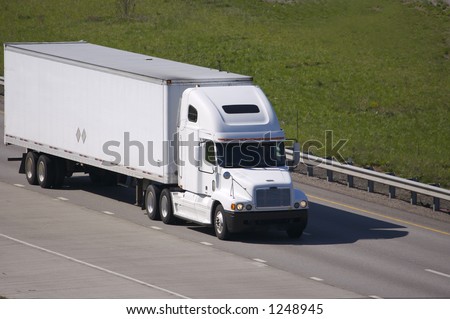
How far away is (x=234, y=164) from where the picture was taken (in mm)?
27281

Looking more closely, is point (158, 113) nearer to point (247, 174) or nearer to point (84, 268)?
point (247, 174)

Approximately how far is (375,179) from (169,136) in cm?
690

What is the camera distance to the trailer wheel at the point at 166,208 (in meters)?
28.5

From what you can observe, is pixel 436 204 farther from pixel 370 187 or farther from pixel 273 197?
pixel 273 197

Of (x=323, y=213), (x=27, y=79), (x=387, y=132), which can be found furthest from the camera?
(x=387, y=132)

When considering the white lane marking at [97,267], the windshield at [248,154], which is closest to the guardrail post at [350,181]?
the windshield at [248,154]

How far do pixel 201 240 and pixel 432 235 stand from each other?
222 inches

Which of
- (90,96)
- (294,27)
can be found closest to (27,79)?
(90,96)

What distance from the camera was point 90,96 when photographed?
3114cm

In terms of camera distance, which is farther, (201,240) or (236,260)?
(201,240)

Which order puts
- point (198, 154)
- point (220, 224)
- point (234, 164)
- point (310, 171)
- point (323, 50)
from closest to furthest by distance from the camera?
point (220, 224) → point (234, 164) → point (198, 154) → point (310, 171) → point (323, 50)

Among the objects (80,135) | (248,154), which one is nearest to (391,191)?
(248,154)

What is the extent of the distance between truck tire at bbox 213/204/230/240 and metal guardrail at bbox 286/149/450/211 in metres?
6.53

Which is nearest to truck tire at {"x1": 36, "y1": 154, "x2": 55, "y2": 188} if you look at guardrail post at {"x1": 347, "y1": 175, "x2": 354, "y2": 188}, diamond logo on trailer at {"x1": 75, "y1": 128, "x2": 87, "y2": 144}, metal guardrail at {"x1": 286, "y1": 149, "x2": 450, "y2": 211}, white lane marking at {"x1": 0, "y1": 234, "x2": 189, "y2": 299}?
diamond logo on trailer at {"x1": 75, "y1": 128, "x2": 87, "y2": 144}
